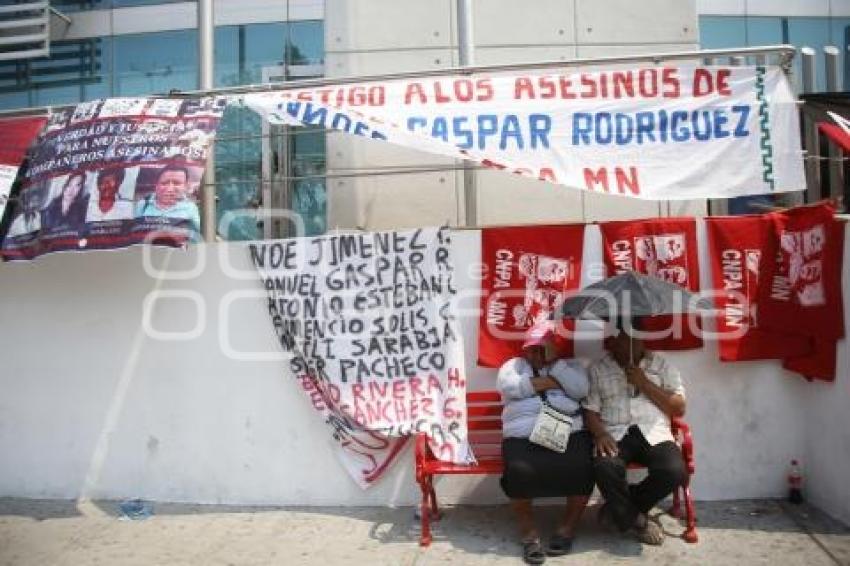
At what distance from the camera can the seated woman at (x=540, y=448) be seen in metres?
4.32

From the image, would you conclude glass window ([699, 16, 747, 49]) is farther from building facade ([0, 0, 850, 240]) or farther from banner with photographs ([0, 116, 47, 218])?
banner with photographs ([0, 116, 47, 218])

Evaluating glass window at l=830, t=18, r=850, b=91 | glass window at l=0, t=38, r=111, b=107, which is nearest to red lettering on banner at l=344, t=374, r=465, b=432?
glass window at l=0, t=38, r=111, b=107

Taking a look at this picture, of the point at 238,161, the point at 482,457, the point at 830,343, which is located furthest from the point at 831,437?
the point at 238,161

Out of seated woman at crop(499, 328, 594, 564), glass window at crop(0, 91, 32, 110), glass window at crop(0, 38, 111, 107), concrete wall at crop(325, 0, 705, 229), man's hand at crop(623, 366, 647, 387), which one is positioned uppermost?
glass window at crop(0, 38, 111, 107)

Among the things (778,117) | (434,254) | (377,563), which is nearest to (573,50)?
(778,117)

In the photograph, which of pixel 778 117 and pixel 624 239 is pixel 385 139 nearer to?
pixel 624 239

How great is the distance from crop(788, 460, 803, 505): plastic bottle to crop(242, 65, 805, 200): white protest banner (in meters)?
1.87

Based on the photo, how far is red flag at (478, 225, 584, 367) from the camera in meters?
4.99

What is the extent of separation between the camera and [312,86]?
5355mm

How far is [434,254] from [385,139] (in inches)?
33.6

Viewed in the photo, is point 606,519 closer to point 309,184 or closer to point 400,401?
point 400,401

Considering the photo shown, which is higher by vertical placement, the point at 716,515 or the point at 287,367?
the point at 287,367

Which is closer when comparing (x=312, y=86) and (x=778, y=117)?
(x=778, y=117)

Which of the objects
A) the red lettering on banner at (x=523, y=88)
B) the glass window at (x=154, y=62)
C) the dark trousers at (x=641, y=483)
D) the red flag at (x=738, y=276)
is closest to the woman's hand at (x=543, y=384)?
the dark trousers at (x=641, y=483)
